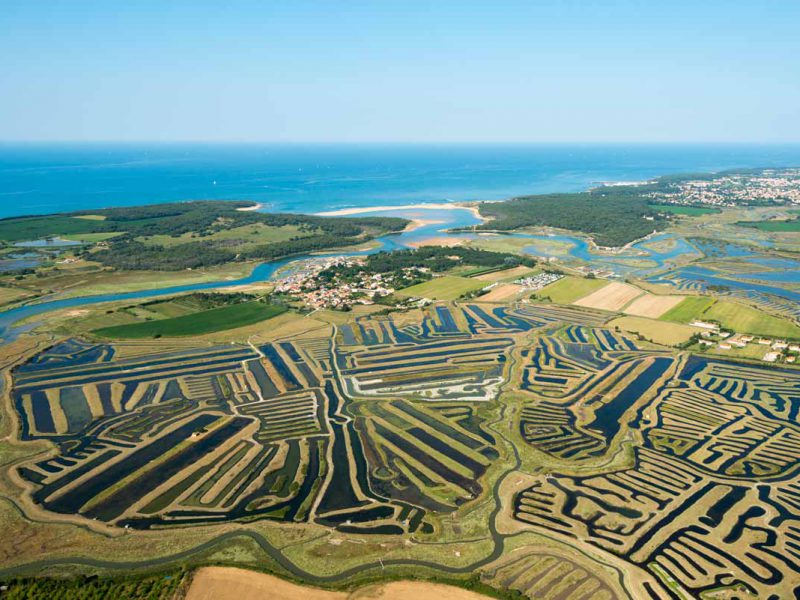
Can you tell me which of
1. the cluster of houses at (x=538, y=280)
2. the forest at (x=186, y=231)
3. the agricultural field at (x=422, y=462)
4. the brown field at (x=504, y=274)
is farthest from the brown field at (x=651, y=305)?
the forest at (x=186, y=231)

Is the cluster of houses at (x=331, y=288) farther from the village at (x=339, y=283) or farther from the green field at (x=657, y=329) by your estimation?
the green field at (x=657, y=329)

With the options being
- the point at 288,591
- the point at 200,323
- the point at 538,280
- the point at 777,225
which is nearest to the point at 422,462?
the point at 288,591

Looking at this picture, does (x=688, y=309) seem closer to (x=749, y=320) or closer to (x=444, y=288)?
(x=749, y=320)

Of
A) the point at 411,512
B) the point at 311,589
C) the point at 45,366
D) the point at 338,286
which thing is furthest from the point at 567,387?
the point at 45,366

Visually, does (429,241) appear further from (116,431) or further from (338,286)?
(116,431)

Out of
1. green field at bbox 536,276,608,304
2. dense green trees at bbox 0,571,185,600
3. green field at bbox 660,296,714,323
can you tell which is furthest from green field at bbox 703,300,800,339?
dense green trees at bbox 0,571,185,600

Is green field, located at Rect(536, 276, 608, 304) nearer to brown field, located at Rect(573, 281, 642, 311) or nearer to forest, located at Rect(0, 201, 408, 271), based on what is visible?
brown field, located at Rect(573, 281, 642, 311)
